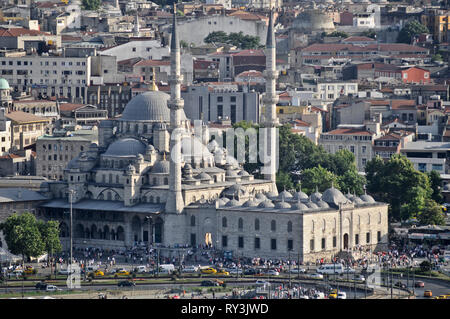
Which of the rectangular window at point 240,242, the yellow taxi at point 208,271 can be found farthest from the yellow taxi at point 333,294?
the rectangular window at point 240,242

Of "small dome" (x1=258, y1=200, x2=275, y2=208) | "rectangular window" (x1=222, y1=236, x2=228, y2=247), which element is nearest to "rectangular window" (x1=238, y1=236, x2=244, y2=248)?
"rectangular window" (x1=222, y1=236, x2=228, y2=247)

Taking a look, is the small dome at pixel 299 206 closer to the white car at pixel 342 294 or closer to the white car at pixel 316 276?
the white car at pixel 316 276


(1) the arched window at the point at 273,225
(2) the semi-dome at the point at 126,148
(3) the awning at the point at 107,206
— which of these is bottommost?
(1) the arched window at the point at 273,225

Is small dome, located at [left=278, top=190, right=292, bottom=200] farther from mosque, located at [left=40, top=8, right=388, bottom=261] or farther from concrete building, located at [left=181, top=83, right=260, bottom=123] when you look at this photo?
concrete building, located at [left=181, top=83, right=260, bottom=123]

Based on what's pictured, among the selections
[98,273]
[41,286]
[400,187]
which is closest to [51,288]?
[41,286]

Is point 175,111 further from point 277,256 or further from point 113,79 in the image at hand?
point 113,79

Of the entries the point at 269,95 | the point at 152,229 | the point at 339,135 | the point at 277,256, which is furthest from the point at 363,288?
the point at 339,135

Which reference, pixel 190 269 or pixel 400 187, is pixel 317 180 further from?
pixel 190 269

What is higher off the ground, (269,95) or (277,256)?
(269,95)
